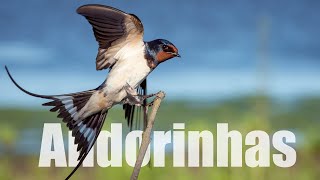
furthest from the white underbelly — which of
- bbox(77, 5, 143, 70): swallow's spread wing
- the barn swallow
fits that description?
bbox(77, 5, 143, 70): swallow's spread wing

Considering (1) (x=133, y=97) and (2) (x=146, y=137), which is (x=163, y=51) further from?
(2) (x=146, y=137)

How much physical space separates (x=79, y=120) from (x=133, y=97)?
243mm

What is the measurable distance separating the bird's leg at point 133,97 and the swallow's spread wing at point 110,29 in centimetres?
18

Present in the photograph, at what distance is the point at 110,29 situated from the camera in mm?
2924

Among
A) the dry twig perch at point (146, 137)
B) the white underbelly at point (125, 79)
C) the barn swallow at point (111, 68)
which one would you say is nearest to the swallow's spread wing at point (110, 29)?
the barn swallow at point (111, 68)

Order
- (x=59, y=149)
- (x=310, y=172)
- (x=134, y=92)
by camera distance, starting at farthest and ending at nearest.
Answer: (x=310, y=172) < (x=59, y=149) < (x=134, y=92)

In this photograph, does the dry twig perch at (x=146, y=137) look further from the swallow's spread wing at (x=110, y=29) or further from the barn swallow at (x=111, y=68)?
the swallow's spread wing at (x=110, y=29)

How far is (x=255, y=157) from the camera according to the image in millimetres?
4406

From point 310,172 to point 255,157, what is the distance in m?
0.74

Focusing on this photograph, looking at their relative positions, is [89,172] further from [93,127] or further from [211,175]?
[93,127]

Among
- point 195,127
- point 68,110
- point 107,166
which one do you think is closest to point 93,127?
point 68,110

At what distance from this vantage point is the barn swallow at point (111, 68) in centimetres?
285

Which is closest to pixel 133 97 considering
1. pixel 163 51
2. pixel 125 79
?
pixel 125 79

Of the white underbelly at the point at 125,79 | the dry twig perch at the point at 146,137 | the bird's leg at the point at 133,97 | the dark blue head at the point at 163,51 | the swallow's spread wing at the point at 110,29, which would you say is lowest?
the dry twig perch at the point at 146,137
